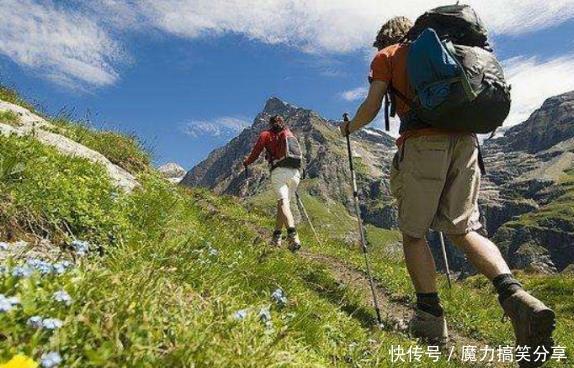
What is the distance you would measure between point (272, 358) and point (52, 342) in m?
1.40

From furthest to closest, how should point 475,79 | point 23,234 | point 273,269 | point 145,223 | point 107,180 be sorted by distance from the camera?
point 107,180, point 145,223, point 273,269, point 475,79, point 23,234

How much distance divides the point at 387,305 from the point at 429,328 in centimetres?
386

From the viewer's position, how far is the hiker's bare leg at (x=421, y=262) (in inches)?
296

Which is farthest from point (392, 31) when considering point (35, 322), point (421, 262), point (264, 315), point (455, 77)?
point (35, 322)

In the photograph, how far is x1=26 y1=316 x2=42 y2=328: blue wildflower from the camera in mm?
2757

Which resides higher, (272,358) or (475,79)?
(475,79)

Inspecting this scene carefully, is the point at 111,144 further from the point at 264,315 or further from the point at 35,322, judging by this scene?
the point at 35,322

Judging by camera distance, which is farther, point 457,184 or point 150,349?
point 457,184

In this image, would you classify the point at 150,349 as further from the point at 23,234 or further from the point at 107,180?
the point at 107,180

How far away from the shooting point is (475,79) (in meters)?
6.61

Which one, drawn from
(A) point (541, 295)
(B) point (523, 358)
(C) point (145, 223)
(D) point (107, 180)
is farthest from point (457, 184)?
(A) point (541, 295)

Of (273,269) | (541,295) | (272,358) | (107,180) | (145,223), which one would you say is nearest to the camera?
(272,358)

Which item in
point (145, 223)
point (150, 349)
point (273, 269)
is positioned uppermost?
point (145, 223)

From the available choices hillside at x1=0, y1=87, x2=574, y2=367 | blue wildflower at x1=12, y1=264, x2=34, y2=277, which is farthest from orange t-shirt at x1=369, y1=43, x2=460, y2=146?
blue wildflower at x1=12, y1=264, x2=34, y2=277
